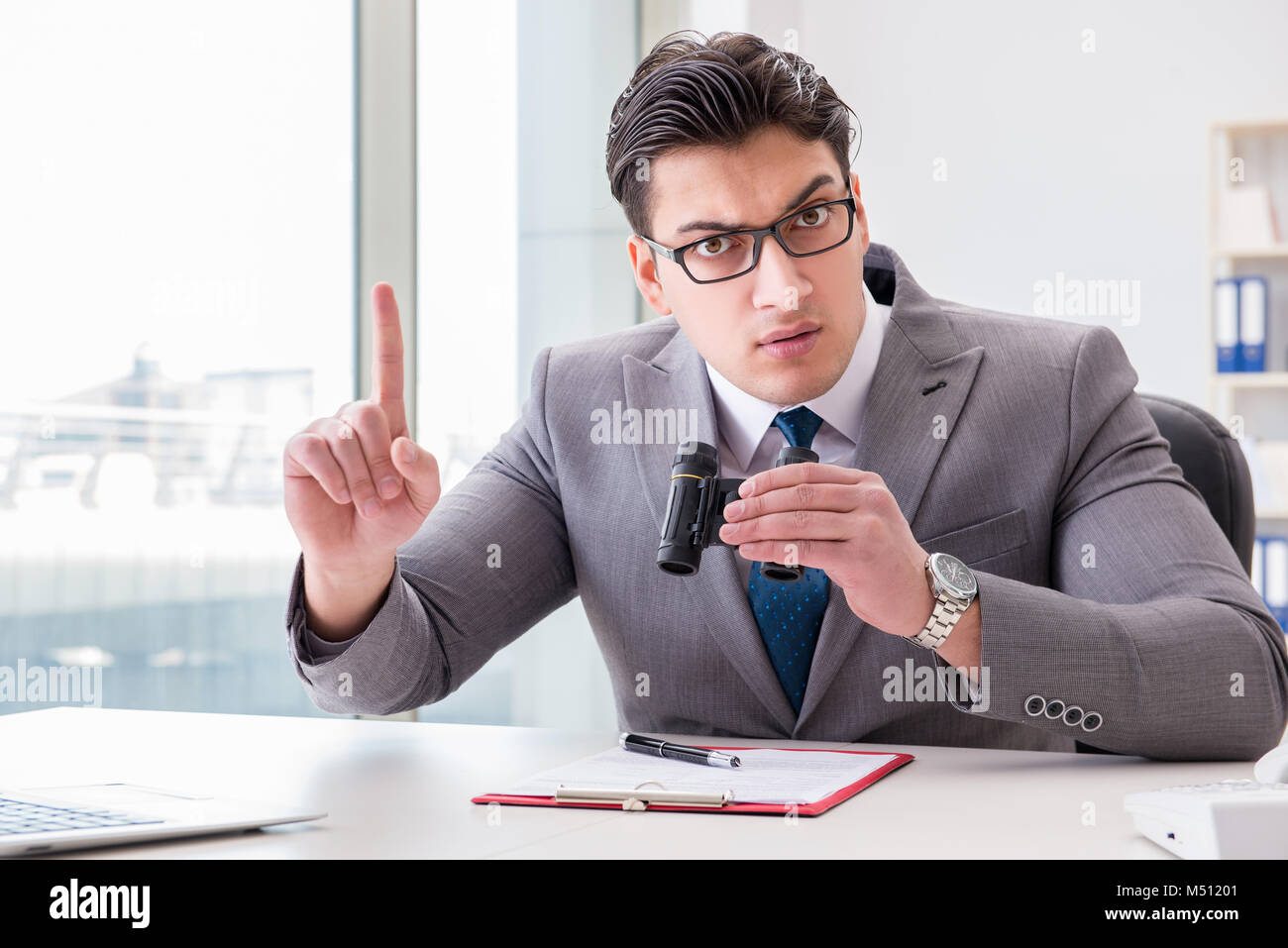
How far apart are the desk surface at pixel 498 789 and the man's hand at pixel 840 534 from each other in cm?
17

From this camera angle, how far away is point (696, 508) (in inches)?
46.9

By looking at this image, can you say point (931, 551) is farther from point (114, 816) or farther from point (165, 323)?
point (165, 323)

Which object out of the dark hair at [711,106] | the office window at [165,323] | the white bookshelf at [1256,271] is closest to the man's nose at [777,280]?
the dark hair at [711,106]

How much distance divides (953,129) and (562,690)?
7.96 feet

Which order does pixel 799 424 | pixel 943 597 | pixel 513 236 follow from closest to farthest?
1. pixel 943 597
2. pixel 799 424
3. pixel 513 236

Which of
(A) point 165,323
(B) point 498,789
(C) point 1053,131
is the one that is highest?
(C) point 1053,131

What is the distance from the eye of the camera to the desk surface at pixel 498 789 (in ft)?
2.83

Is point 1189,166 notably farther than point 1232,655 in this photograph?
Yes

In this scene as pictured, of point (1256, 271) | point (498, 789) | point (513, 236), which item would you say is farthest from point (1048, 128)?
point (498, 789)

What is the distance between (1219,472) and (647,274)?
2.83ft
